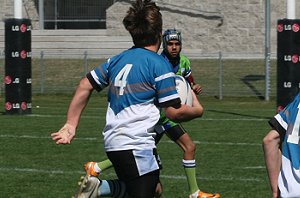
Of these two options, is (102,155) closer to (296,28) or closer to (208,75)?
(296,28)

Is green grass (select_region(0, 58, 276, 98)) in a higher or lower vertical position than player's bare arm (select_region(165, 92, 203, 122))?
lower

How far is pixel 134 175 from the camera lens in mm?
7098

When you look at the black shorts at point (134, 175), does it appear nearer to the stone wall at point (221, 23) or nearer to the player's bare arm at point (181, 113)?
the player's bare arm at point (181, 113)

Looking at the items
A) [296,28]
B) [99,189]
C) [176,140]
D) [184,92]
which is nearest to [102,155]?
[176,140]

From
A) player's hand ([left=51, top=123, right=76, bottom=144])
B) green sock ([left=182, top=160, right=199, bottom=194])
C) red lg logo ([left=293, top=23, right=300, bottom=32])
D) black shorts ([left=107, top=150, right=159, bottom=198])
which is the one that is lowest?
green sock ([left=182, top=160, right=199, bottom=194])

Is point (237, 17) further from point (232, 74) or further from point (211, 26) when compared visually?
point (232, 74)

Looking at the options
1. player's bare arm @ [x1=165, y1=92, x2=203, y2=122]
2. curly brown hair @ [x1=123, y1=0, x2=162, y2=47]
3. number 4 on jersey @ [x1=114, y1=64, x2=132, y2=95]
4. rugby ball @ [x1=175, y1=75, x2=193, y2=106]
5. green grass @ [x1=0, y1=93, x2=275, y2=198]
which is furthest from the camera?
green grass @ [x1=0, y1=93, x2=275, y2=198]

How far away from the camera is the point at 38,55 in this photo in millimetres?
36562

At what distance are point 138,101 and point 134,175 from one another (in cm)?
52

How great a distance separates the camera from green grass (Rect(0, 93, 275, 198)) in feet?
37.1

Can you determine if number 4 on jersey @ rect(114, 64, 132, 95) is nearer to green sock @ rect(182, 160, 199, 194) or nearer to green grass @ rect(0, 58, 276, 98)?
green sock @ rect(182, 160, 199, 194)

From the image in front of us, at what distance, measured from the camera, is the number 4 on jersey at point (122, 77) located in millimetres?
7020

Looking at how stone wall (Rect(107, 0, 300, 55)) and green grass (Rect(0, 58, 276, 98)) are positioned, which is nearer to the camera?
green grass (Rect(0, 58, 276, 98))

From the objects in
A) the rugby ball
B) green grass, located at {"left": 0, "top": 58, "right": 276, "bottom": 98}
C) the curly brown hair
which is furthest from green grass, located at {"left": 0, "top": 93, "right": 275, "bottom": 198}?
green grass, located at {"left": 0, "top": 58, "right": 276, "bottom": 98}
